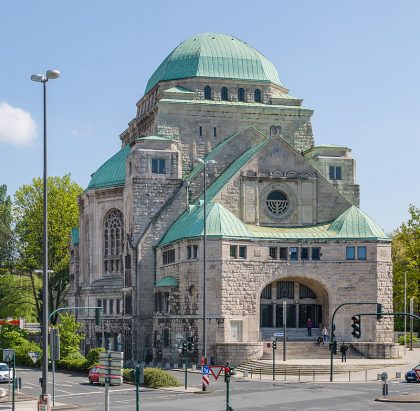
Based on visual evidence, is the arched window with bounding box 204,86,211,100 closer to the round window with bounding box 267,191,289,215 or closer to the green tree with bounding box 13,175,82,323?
the round window with bounding box 267,191,289,215

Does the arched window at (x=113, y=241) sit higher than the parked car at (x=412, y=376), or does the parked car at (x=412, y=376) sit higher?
the arched window at (x=113, y=241)

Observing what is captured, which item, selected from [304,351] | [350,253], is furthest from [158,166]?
[304,351]

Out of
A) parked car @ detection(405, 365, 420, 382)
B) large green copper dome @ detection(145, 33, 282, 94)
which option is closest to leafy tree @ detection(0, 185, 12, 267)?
large green copper dome @ detection(145, 33, 282, 94)

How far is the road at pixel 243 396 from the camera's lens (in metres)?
47.8

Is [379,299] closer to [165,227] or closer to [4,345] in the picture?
[165,227]

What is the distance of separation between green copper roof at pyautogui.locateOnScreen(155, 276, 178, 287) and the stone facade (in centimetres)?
22

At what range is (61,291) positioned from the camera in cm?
11238

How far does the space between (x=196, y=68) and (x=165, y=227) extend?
1665 cm

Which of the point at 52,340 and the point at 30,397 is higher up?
the point at 52,340

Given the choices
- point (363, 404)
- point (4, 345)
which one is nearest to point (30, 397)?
point (363, 404)

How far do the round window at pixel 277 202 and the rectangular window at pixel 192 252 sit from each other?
30.3 feet

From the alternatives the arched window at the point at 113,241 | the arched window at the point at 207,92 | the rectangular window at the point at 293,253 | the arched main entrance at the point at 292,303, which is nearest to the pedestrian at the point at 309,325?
the arched main entrance at the point at 292,303

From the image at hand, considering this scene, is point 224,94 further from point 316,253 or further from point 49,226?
point 49,226

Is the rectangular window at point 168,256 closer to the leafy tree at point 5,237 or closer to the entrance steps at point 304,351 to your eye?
the entrance steps at point 304,351
